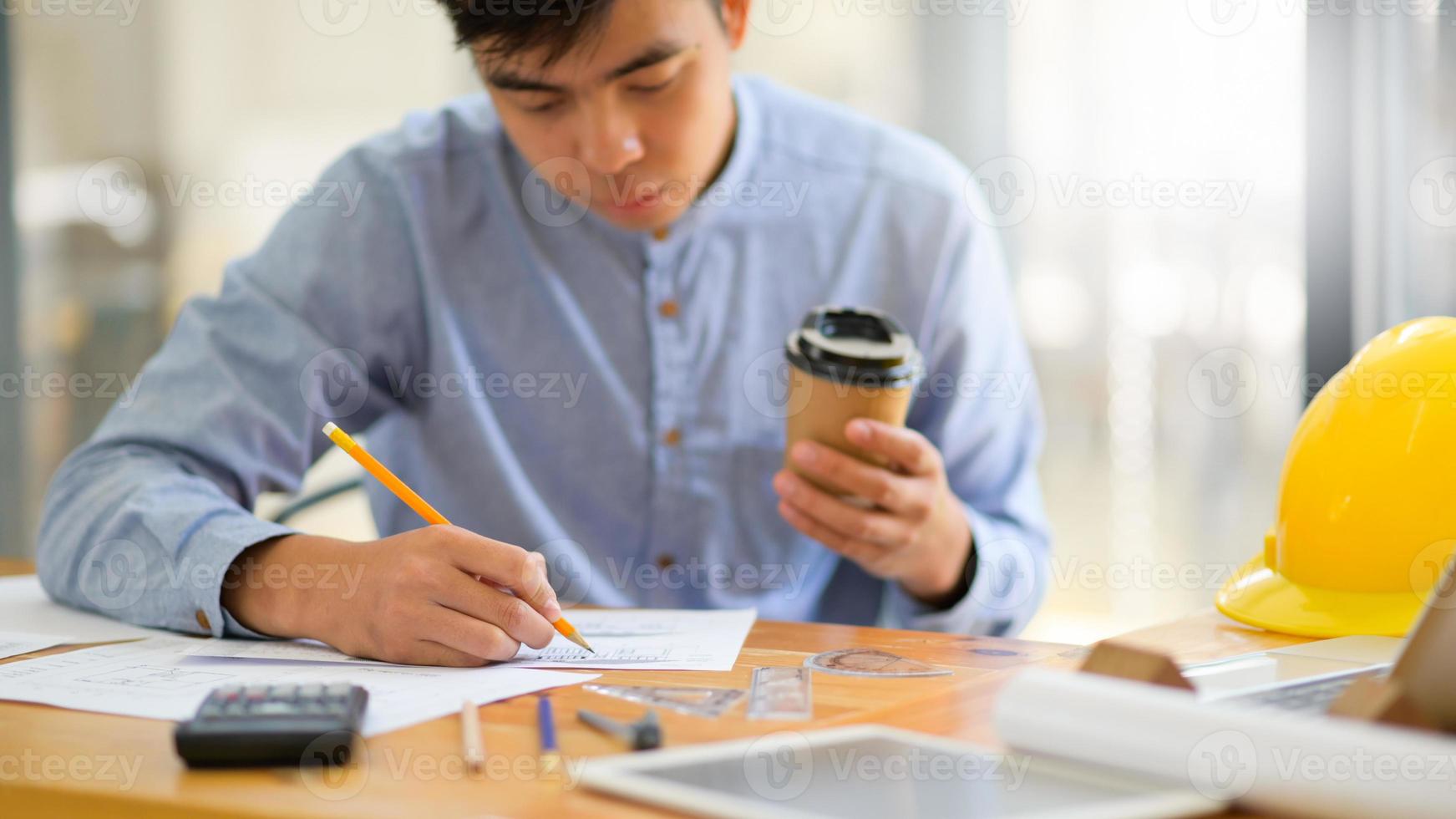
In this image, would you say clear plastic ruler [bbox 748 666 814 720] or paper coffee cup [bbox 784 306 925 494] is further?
paper coffee cup [bbox 784 306 925 494]

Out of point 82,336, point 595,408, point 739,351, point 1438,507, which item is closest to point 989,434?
point 739,351

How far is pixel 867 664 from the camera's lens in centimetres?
93

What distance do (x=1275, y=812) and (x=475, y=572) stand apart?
1.90 feet

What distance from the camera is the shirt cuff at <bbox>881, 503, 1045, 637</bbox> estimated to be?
1.33m

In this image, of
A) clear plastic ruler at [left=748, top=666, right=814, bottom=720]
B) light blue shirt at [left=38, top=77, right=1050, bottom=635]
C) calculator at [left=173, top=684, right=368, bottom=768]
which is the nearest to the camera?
calculator at [left=173, top=684, right=368, bottom=768]

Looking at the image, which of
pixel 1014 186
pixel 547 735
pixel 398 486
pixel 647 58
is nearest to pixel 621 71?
pixel 647 58

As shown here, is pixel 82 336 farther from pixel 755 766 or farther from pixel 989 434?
pixel 755 766

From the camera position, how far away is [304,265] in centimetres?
146

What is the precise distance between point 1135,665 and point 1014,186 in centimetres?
260

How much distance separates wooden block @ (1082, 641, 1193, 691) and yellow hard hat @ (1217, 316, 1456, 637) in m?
0.38

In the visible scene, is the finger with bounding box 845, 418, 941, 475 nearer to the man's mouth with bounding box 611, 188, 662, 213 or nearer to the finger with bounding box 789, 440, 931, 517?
the finger with bounding box 789, 440, 931, 517

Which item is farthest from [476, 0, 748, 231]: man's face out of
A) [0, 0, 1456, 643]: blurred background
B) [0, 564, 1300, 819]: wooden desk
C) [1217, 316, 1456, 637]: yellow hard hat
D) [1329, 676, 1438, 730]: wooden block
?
[0, 0, 1456, 643]: blurred background

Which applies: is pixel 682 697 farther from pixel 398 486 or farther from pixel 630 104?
pixel 630 104

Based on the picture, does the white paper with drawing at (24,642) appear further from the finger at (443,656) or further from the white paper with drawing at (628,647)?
the finger at (443,656)
